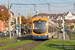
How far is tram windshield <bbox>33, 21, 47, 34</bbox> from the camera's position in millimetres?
22719

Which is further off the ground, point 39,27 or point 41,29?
point 39,27

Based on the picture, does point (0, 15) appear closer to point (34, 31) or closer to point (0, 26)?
point (34, 31)

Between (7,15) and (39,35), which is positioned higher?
(7,15)

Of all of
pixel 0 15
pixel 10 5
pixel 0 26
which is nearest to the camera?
pixel 10 5

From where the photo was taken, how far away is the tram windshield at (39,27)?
74.5 ft

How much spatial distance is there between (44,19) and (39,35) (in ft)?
7.83

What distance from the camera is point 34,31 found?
904 inches

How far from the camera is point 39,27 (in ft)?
74.7

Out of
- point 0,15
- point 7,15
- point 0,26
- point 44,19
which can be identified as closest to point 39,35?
point 44,19

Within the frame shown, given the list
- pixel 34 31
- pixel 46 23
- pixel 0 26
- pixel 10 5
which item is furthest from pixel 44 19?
pixel 0 26

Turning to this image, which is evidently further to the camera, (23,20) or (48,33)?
(23,20)

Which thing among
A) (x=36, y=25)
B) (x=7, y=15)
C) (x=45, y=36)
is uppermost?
(x=7, y=15)

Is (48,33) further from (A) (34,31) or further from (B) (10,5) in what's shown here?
(B) (10,5)

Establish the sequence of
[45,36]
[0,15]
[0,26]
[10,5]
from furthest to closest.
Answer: [0,26]
[0,15]
[10,5]
[45,36]
